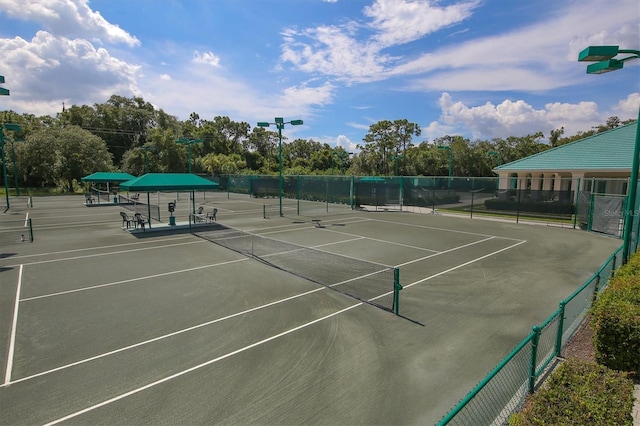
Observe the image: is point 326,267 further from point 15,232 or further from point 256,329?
point 15,232

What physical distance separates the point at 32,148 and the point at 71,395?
5808 cm

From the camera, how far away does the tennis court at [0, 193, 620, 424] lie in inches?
192

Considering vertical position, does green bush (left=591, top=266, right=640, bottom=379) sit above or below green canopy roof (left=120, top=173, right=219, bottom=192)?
below

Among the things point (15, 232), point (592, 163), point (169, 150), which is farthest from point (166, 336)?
point (169, 150)

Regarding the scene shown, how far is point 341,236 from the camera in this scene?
1766 centimetres

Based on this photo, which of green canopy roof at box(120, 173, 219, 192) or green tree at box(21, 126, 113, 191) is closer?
green canopy roof at box(120, 173, 219, 192)

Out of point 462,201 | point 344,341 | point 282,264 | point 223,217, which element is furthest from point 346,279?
point 462,201

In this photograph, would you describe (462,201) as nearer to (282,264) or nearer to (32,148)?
(282,264)

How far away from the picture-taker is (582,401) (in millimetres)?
3531

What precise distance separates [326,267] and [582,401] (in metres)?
8.45

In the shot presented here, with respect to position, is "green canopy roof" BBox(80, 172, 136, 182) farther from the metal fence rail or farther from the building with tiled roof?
the metal fence rail

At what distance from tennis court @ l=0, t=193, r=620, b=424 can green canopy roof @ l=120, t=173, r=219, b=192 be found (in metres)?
4.62

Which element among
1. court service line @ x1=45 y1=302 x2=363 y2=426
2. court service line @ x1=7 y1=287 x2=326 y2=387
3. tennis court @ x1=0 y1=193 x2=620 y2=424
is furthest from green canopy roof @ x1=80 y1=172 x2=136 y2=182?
court service line @ x1=45 y1=302 x2=363 y2=426

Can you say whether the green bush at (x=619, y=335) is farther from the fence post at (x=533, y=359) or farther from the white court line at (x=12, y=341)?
the white court line at (x=12, y=341)
